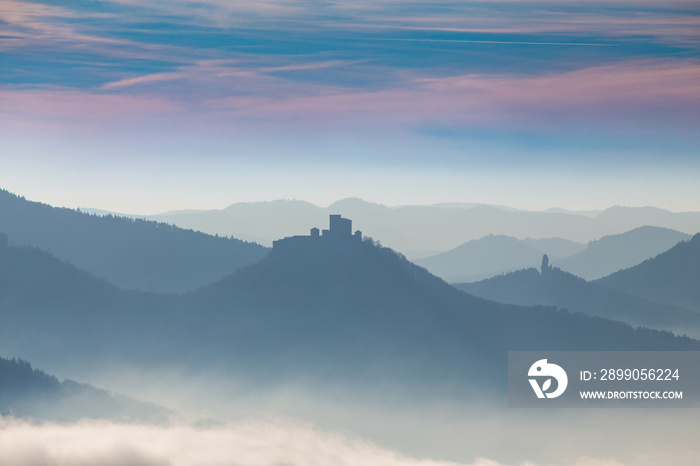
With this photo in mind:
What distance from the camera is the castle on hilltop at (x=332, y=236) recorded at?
299 feet

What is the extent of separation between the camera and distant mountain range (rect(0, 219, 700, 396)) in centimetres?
9775

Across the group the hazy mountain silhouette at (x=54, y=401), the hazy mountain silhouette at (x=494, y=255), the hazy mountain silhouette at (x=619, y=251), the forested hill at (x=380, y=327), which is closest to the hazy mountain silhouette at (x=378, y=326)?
the forested hill at (x=380, y=327)

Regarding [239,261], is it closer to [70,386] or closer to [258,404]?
[258,404]

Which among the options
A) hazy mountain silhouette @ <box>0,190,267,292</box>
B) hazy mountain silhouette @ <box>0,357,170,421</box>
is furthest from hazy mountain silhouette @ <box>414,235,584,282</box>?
hazy mountain silhouette @ <box>0,357,170,421</box>

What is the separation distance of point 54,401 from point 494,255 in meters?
84.7

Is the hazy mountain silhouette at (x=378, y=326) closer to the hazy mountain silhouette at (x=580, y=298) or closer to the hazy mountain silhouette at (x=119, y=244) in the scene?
the hazy mountain silhouette at (x=580, y=298)

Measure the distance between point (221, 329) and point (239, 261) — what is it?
16361mm

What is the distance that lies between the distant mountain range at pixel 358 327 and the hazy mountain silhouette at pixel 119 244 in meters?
18.7

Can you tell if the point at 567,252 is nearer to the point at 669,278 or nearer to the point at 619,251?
the point at 619,251

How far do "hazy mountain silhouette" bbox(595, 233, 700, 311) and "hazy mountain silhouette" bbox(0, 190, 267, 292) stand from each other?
60078 millimetres

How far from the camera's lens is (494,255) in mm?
153000

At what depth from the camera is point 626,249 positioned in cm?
15275

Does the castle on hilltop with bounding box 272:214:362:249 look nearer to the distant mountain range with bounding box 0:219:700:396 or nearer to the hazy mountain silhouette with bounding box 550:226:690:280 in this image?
the distant mountain range with bounding box 0:219:700:396

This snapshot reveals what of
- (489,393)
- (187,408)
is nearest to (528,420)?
(489,393)
